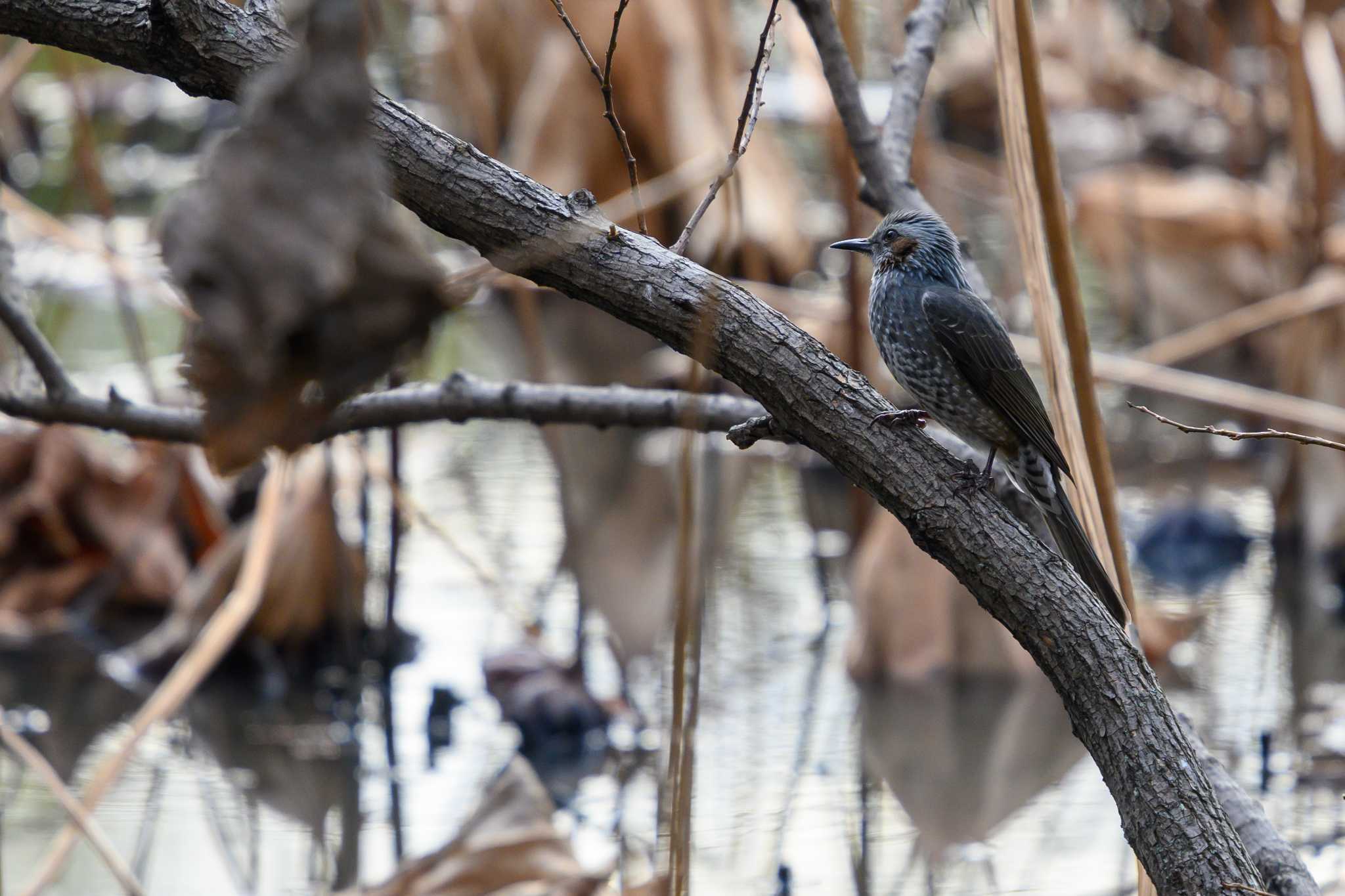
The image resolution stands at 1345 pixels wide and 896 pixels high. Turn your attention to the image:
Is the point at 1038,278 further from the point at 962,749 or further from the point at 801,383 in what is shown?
the point at 962,749

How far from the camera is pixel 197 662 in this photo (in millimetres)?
2359

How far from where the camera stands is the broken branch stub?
63 centimetres

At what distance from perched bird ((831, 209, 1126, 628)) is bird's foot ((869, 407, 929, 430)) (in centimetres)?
50

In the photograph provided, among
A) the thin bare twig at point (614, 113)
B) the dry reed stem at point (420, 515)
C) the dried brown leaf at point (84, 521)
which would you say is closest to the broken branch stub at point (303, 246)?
the thin bare twig at point (614, 113)

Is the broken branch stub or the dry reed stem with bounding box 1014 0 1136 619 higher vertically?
the dry reed stem with bounding box 1014 0 1136 619

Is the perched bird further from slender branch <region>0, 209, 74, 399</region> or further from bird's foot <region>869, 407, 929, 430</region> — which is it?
slender branch <region>0, 209, 74, 399</region>

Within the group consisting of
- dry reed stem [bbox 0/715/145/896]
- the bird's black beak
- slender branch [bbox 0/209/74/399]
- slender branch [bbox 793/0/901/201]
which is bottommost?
dry reed stem [bbox 0/715/145/896]

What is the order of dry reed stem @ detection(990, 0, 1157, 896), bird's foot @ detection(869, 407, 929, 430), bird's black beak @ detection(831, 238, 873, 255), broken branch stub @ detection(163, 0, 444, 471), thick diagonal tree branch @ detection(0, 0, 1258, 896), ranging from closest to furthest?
broken branch stub @ detection(163, 0, 444, 471) → thick diagonal tree branch @ detection(0, 0, 1258, 896) → bird's foot @ detection(869, 407, 929, 430) → dry reed stem @ detection(990, 0, 1157, 896) → bird's black beak @ detection(831, 238, 873, 255)

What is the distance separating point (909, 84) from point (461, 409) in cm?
84

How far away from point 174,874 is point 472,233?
65.0 inches

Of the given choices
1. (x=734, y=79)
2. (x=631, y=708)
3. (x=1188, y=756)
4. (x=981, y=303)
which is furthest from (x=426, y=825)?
(x=734, y=79)

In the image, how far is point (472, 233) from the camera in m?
1.07

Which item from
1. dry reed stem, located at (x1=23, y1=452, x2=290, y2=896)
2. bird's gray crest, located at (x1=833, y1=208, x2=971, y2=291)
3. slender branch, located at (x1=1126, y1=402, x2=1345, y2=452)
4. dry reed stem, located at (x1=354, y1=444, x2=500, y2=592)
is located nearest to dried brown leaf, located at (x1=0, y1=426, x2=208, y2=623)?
dry reed stem, located at (x1=23, y1=452, x2=290, y2=896)

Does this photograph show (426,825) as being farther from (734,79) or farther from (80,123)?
(734,79)
